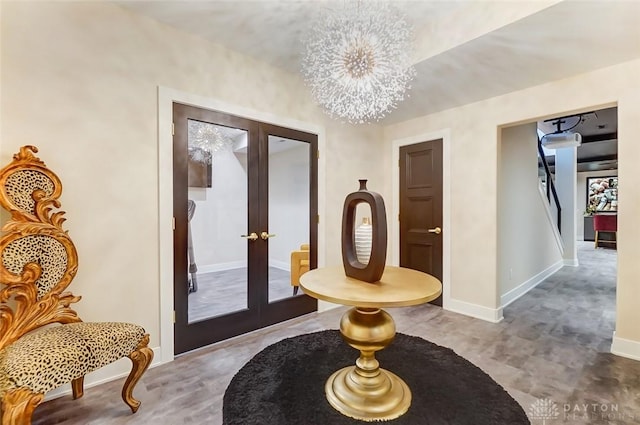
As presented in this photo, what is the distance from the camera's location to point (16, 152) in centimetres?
178

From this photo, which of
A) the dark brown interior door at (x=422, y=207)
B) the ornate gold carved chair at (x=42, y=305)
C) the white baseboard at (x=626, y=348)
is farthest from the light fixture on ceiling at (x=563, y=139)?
the ornate gold carved chair at (x=42, y=305)

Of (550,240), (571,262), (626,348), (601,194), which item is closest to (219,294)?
(626,348)

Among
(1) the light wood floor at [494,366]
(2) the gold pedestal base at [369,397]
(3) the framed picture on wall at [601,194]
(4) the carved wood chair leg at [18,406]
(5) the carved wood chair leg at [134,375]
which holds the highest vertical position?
(3) the framed picture on wall at [601,194]

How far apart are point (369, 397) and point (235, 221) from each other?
1874mm

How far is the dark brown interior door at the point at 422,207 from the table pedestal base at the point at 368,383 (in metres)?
2.12

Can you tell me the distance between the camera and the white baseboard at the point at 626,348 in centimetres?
238

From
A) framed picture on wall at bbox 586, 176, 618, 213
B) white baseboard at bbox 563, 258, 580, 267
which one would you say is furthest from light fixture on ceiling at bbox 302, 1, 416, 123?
framed picture on wall at bbox 586, 176, 618, 213

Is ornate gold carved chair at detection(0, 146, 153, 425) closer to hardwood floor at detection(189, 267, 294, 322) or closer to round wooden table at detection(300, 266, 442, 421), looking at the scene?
hardwood floor at detection(189, 267, 294, 322)

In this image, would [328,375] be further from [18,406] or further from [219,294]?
[18,406]

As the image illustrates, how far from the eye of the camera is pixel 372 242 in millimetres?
1646

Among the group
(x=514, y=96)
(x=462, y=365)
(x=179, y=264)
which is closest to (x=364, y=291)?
(x=462, y=365)

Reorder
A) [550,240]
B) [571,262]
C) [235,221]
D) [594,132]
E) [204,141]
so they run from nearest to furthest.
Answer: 1. [204,141]
2. [235,221]
3. [550,240]
4. [571,262]
5. [594,132]

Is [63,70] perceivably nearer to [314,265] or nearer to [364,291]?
[364,291]

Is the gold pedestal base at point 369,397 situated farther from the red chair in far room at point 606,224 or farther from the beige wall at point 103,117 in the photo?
the red chair in far room at point 606,224
